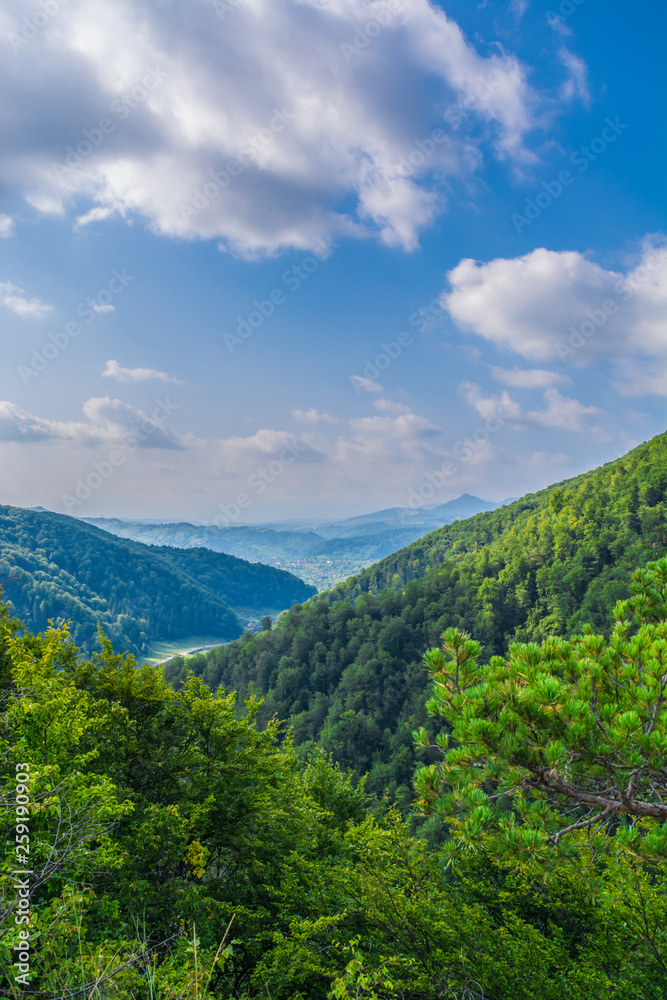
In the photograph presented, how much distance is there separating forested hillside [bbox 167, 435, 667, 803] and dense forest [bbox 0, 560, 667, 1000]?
137 feet

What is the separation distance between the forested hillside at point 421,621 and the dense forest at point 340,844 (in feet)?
137

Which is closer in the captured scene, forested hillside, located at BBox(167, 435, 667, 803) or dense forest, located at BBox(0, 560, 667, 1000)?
dense forest, located at BBox(0, 560, 667, 1000)

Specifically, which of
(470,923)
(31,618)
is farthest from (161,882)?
(31,618)

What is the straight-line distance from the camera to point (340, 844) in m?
13.9

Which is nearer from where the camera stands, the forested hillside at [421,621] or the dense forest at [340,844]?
the dense forest at [340,844]

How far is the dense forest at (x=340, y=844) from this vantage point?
4449mm

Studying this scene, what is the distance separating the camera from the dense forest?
14.6 feet

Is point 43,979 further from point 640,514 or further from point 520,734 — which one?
point 640,514

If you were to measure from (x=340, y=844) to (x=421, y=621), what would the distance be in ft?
198

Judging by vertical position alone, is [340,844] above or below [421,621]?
above

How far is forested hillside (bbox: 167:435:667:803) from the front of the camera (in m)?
54.6

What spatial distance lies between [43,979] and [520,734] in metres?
5.22

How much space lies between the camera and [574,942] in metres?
8.98

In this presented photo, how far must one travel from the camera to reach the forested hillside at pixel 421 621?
54.6m
